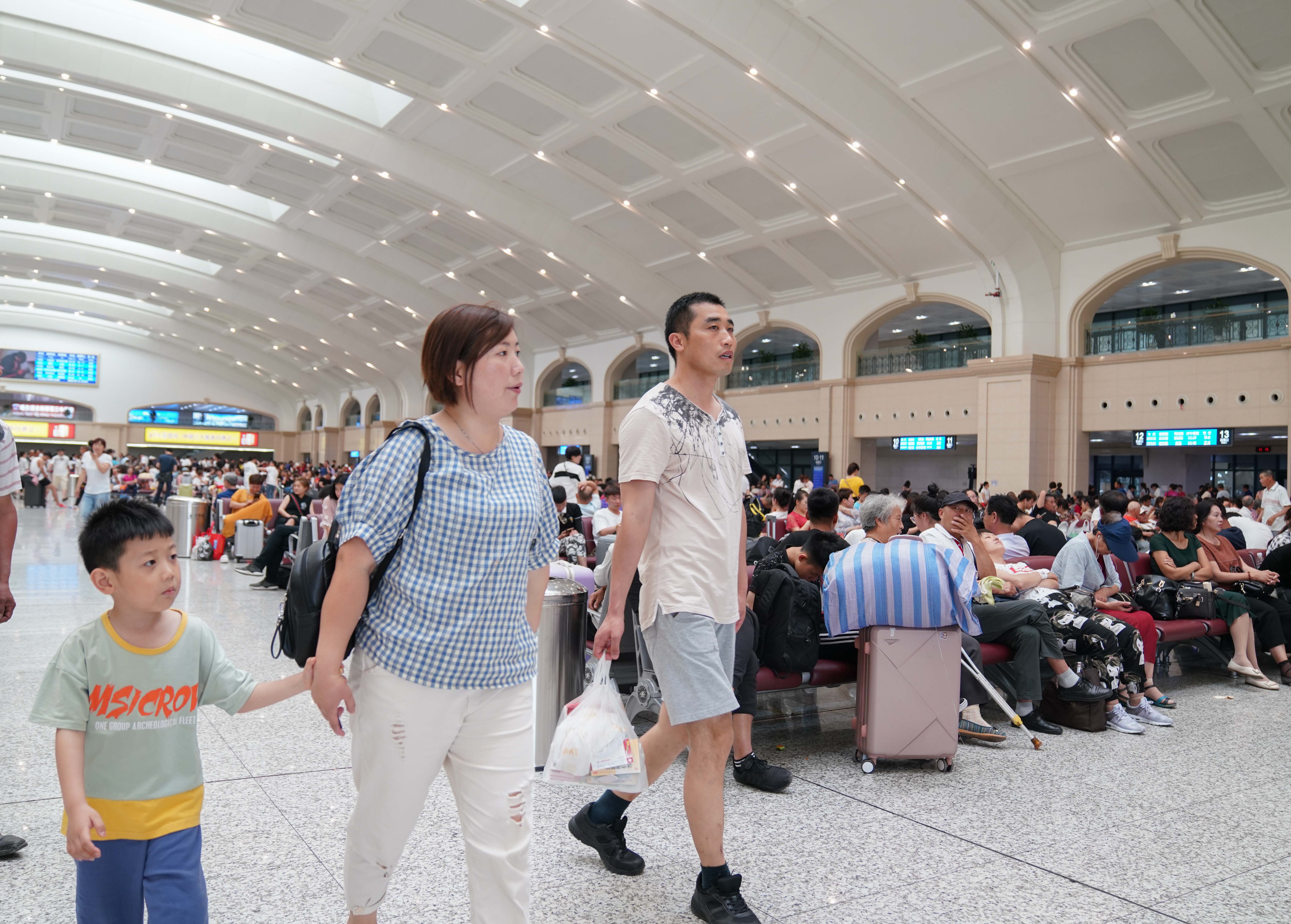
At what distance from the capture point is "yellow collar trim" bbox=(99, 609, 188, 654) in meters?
1.82

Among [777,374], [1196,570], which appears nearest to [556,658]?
[1196,570]

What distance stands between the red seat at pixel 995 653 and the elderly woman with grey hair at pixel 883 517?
0.88 m

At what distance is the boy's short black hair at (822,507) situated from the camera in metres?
4.95

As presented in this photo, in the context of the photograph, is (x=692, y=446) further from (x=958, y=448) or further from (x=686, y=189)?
(x=958, y=448)

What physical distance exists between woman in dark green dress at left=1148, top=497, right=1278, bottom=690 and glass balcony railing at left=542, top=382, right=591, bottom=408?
2586cm

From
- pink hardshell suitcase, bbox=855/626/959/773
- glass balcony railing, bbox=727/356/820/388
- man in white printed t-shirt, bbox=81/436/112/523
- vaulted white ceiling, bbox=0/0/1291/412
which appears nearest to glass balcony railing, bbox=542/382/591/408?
vaulted white ceiling, bbox=0/0/1291/412

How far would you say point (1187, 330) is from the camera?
703 inches

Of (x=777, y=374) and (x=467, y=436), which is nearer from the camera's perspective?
(x=467, y=436)

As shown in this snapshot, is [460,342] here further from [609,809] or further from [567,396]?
[567,396]

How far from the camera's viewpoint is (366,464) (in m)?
1.83

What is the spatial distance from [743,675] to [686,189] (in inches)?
716

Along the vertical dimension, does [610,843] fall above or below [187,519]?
below

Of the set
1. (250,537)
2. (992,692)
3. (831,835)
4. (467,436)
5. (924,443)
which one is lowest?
(831,835)

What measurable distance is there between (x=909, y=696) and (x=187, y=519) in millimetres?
13002
